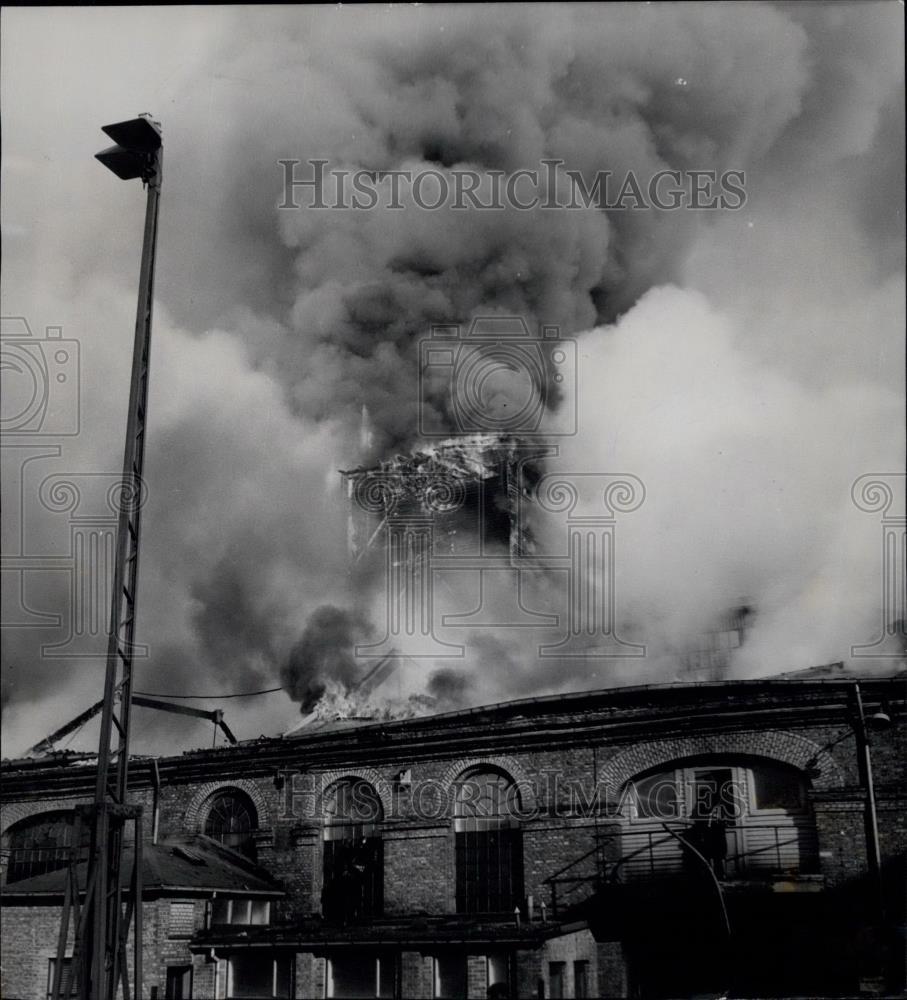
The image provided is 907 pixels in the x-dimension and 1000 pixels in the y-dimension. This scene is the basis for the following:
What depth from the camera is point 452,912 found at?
12914mm

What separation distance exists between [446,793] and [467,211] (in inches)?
286

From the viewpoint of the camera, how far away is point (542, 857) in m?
12.7

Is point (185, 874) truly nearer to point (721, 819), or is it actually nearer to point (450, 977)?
point (450, 977)

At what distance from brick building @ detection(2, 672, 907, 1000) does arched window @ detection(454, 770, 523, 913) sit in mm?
28

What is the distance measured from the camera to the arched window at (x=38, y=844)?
14.6 m

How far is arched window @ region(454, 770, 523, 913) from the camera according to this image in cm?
1282

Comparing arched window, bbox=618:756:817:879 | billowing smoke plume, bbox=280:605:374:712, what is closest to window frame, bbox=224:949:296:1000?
billowing smoke plume, bbox=280:605:374:712

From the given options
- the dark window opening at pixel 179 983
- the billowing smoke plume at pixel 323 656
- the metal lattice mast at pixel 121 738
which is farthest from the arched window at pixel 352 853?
the metal lattice mast at pixel 121 738

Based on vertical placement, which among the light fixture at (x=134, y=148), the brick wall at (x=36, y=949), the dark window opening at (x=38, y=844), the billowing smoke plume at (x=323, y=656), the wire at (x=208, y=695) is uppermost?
the light fixture at (x=134, y=148)

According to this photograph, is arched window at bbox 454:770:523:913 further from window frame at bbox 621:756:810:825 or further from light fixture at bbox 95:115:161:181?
light fixture at bbox 95:115:161:181

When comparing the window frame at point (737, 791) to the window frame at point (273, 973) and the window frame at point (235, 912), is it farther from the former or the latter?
the window frame at point (235, 912)

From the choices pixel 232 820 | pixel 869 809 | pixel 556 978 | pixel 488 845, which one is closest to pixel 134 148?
pixel 232 820

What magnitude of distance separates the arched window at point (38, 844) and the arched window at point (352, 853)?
3.85m

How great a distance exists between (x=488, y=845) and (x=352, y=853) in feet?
5.94
